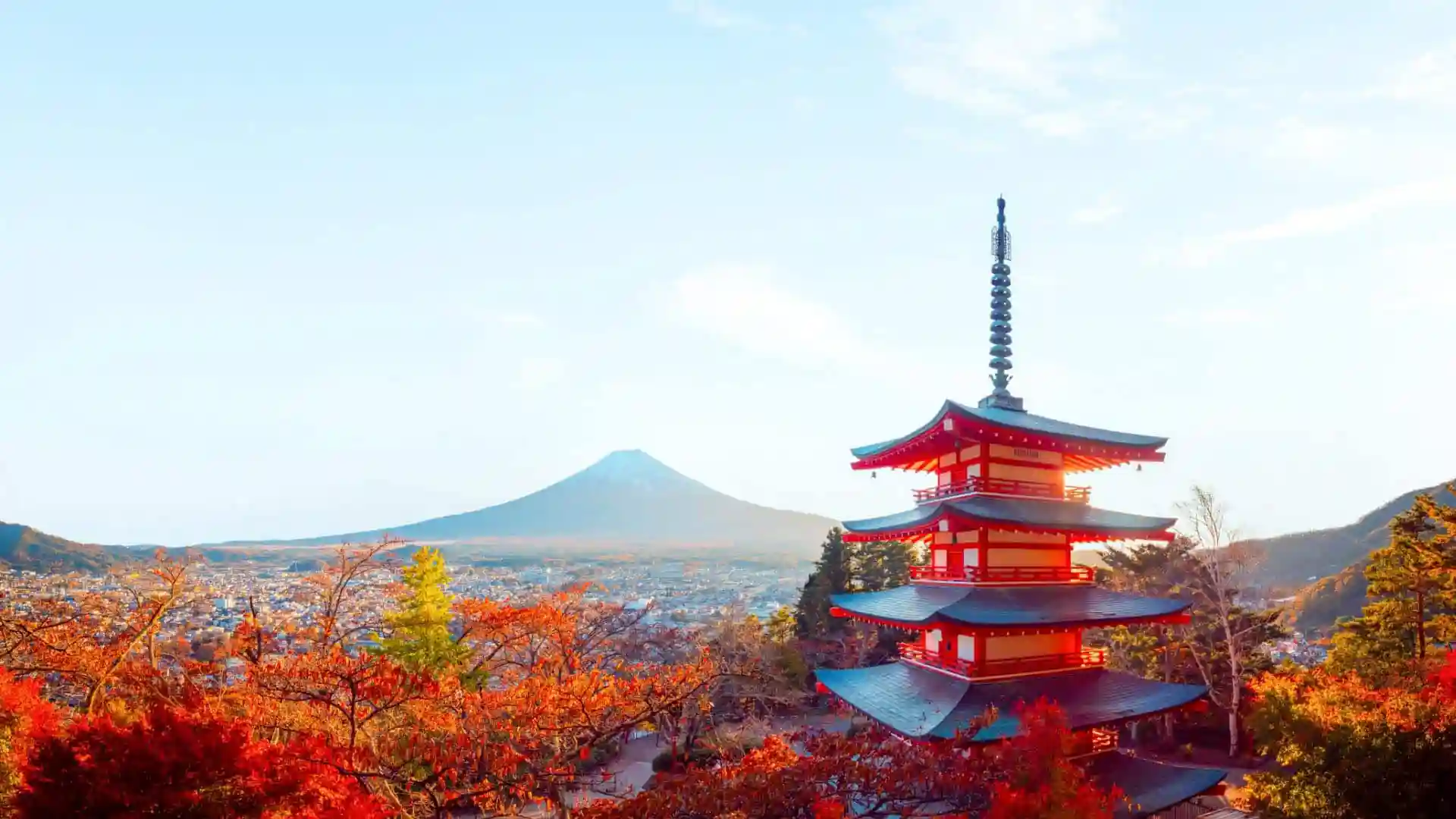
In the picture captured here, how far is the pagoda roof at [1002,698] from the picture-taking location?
1177 centimetres

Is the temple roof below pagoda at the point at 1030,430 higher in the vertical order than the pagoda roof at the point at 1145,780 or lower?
higher

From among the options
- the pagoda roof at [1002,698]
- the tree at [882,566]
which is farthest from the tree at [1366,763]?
the tree at [882,566]

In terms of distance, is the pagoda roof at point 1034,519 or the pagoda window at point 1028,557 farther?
the pagoda window at point 1028,557

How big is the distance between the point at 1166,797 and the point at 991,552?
482cm

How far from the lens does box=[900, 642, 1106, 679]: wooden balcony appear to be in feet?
41.7

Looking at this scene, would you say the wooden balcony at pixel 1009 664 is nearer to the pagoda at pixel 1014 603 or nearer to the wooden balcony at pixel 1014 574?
the pagoda at pixel 1014 603

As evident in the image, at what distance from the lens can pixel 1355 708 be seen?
515 inches

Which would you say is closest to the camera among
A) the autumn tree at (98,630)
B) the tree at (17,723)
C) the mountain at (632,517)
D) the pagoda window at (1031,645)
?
the tree at (17,723)

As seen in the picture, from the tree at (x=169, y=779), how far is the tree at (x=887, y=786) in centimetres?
317

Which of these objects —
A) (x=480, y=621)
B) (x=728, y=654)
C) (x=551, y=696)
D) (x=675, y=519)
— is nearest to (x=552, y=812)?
(x=551, y=696)

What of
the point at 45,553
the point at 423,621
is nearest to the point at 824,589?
the point at 423,621

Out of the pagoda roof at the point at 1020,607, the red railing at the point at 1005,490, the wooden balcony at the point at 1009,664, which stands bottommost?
the wooden balcony at the point at 1009,664

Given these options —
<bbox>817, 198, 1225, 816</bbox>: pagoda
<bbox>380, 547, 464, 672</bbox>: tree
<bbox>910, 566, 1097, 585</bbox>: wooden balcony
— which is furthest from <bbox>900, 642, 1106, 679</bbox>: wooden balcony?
<bbox>380, 547, 464, 672</bbox>: tree

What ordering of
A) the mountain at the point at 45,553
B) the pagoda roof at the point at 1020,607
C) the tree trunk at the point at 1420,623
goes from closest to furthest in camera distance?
the pagoda roof at the point at 1020,607
the tree trunk at the point at 1420,623
the mountain at the point at 45,553
